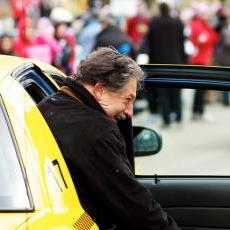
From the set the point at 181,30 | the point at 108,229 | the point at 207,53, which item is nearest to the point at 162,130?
the point at 181,30

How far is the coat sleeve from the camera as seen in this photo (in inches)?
136

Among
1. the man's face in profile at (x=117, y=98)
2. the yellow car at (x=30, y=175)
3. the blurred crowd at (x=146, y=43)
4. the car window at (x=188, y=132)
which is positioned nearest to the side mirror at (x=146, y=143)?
the man's face in profile at (x=117, y=98)

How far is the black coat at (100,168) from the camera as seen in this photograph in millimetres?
3471

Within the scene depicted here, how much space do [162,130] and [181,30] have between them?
1443 mm

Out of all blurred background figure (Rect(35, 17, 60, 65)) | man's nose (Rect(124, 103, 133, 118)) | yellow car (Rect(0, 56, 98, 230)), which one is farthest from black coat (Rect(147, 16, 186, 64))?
yellow car (Rect(0, 56, 98, 230))

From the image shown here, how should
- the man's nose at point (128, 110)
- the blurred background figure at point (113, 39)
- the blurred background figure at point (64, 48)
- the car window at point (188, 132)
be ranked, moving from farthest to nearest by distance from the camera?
the blurred background figure at point (64, 48)
the blurred background figure at point (113, 39)
the car window at point (188, 132)
the man's nose at point (128, 110)

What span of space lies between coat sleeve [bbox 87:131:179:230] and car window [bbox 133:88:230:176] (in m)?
5.66

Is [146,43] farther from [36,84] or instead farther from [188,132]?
[36,84]

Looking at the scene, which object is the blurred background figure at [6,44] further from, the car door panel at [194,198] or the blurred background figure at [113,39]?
the car door panel at [194,198]

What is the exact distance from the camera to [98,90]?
12.2ft

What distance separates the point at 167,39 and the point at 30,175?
11.2m

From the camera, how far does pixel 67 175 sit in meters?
3.25

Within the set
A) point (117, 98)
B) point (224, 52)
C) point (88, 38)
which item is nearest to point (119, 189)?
point (117, 98)

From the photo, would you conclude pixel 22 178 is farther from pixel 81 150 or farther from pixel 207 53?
pixel 207 53
